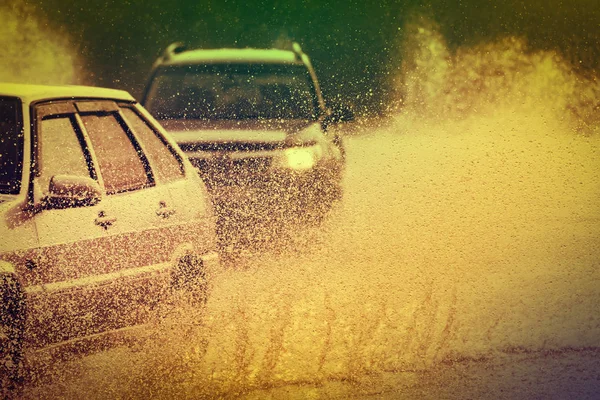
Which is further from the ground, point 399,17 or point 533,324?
point 399,17

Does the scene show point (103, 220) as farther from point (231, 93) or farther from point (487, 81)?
point (487, 81)

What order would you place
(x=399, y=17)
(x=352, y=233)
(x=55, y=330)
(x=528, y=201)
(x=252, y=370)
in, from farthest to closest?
(x=399, y=17) < (x=528, y=201) < (x=352, y=233) < (x=252, y=370) < (x=55, y=330)

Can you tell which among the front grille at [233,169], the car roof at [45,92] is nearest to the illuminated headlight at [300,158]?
the front grille at [233,169]

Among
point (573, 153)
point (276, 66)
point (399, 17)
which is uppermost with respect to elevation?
point (399, 17)

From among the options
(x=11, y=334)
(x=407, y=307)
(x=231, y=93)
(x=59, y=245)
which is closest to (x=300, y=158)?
(x=231, y=93)

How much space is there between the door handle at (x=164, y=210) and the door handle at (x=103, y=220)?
0.37 meters

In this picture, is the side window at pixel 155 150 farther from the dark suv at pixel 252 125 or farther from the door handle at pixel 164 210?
the dark suv at pixel 252 125

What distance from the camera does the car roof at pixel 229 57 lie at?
641 cm

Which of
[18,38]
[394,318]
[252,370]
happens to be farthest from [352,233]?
[18,38]

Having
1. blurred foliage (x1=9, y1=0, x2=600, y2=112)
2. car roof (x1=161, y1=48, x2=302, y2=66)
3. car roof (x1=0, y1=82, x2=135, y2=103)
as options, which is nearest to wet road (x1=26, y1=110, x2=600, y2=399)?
car roof (x1=0, y1=82, x2=135, y2=103)

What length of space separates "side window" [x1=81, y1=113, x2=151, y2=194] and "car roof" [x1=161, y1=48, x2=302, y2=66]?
229 centimetres

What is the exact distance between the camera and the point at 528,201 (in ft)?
26.8

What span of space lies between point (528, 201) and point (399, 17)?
5.89 metres

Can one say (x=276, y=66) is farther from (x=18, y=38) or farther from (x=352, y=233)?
(x=18, y=38)
